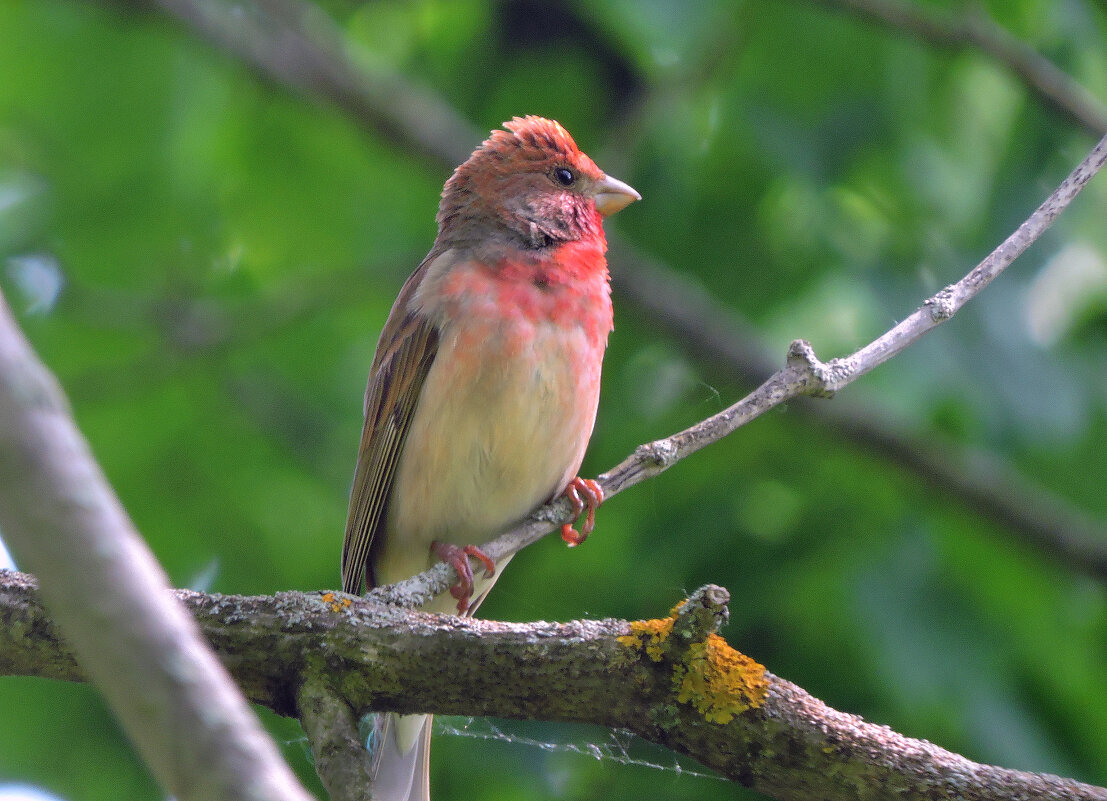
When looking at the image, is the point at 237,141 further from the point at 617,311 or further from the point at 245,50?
the point at 617,311

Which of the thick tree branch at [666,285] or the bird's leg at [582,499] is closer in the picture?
the bird's leg at [582,499]

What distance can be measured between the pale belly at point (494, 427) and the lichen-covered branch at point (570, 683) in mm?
1439

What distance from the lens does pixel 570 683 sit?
2.97 m

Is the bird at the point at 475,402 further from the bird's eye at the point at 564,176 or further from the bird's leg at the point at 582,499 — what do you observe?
the bird's eye at the point at 564,176

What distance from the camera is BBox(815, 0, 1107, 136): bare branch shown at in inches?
245

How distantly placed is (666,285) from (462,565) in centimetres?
307

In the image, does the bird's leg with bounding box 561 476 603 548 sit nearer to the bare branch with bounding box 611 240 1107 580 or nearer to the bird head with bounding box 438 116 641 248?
the bird head with bounding box 438 116 641 248

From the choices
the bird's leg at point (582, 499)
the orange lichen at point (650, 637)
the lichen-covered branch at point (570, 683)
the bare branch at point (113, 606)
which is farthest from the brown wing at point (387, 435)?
the bare branch at point (113, 606)

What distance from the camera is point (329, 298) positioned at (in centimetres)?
716

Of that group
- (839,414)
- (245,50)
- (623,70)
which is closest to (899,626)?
(839,414)

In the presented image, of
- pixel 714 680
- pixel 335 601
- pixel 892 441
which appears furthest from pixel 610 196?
pixel 714 680

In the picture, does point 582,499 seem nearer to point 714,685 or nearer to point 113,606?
point 714,685

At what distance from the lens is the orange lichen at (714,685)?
9.40ft

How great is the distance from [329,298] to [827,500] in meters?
3.13
